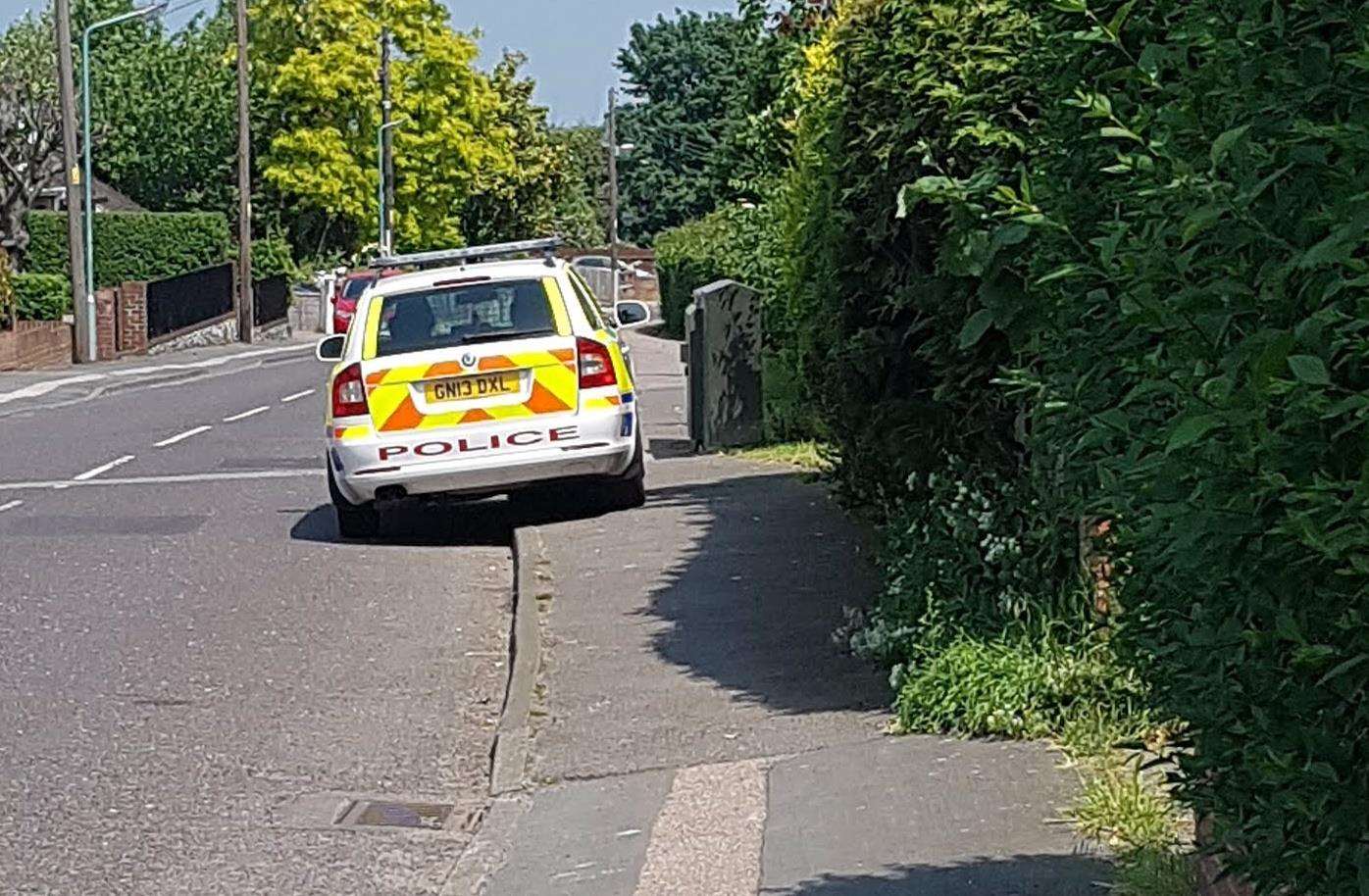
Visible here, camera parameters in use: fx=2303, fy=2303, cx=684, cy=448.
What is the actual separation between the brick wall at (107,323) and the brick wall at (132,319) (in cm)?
50

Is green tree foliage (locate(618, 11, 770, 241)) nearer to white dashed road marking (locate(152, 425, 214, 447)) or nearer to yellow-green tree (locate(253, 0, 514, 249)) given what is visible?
yellow-green tree (locate(253, 0, 514, 249))

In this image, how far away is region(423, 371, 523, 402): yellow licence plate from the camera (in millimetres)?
13570

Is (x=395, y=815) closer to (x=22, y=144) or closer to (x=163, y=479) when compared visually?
(x=163, y=479)

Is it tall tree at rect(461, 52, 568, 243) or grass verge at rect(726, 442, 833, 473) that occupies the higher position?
tall tree at rect(461, 52, 568, 243)

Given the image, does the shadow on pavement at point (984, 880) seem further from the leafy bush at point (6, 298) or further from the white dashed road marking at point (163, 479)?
the leafy bush at point (6, 298)

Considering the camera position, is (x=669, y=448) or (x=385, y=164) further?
(x=385, y=164)

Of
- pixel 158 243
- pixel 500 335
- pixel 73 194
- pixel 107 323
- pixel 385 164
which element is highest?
pixel 385 164

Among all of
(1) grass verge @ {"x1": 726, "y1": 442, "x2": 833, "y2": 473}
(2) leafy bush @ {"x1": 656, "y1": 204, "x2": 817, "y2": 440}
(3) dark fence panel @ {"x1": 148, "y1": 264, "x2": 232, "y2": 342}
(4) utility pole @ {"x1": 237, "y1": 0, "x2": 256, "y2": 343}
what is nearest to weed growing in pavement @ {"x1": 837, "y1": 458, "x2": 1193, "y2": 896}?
(2) leafy bush @ {"x1": 656, "y1": 204, "x2": 817, "y2": 440}

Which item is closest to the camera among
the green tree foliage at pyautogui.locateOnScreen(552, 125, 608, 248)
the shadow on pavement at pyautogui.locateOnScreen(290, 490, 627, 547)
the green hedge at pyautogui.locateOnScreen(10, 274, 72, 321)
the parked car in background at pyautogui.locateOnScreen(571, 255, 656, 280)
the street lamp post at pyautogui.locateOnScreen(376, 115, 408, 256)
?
the shadow on pavement at pyautogui.locateOnScreen(290, 490, 627, 547)

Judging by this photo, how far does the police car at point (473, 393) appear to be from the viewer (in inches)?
534

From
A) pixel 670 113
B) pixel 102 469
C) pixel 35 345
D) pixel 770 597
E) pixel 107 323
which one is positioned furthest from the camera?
pixel 670 113

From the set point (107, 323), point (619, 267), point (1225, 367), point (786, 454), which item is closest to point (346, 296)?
point (107, 323)

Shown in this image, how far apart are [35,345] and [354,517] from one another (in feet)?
91.3

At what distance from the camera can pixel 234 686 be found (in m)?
9.59
